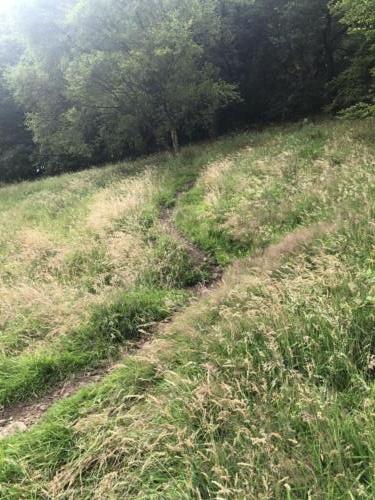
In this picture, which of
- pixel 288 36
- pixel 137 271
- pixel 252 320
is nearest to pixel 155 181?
pixel 137 271

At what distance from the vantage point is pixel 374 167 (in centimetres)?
751

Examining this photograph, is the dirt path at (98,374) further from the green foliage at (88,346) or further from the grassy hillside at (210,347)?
the green foliage at (88,346)

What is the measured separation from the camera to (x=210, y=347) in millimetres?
4324

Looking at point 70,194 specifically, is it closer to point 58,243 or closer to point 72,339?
point 58,243

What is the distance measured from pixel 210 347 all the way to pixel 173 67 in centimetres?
1744

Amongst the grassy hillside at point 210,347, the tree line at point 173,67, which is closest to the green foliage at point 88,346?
the grassy hillside at point 210,347

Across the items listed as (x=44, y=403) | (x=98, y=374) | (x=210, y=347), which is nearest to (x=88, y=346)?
(x=98, y=374)

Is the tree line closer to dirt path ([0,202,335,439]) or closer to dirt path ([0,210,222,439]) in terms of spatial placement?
dirt path ([0,202,335,439])

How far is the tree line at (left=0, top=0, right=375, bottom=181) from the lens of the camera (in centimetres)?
1883

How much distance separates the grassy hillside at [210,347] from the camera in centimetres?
289

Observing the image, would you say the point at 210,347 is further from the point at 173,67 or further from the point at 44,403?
the point at 173,67

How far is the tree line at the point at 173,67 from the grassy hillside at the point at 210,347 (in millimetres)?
8585

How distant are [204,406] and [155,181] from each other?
12113 mm

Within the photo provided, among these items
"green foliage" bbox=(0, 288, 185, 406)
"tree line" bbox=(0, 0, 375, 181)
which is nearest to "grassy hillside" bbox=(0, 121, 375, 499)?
"green foliage" bbox=(0, 288, 185, 406)
